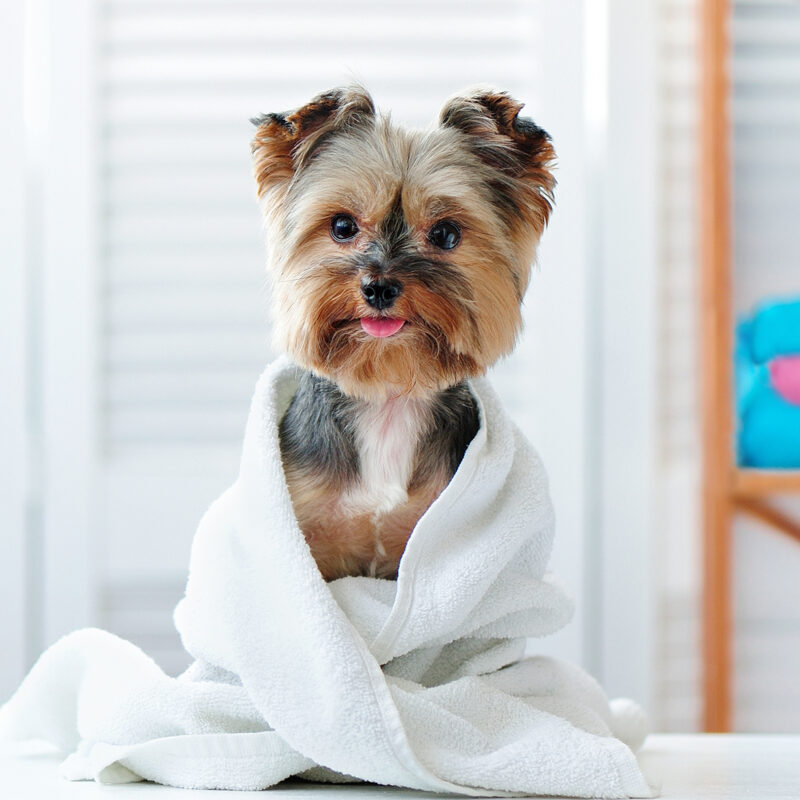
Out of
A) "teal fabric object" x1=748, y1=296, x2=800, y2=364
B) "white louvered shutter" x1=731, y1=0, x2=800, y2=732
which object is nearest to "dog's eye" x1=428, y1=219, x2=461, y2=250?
"teal fabric object" x1=748, y1=296, x2=800, y2=364

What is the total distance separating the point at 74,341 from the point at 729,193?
1195 mm

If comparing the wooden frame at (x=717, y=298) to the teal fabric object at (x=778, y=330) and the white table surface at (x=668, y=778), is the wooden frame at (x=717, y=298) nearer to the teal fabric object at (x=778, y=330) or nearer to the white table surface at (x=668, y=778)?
the teal fabric object at (x=778, y=330)

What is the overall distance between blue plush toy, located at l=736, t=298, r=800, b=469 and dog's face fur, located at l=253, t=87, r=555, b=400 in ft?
2.92

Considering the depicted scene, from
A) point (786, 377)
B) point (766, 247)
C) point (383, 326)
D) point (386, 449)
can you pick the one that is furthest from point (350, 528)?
point (766, 247)

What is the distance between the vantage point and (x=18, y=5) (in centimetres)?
201

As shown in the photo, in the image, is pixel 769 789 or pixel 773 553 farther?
pixel 773 553

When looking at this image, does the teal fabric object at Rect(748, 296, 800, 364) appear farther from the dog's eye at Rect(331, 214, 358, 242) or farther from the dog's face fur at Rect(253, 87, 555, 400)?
the dog's eye at Rect(331, 214, 358, 242)

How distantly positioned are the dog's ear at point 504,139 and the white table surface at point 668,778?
0.57m

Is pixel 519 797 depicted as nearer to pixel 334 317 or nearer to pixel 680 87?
pixel 334 317

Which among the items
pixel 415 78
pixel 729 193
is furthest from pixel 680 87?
pixel 415 78

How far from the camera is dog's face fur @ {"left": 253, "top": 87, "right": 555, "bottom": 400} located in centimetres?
101

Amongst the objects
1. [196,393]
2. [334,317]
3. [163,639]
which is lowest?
[163,639]

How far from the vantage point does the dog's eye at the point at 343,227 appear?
40.7 inches

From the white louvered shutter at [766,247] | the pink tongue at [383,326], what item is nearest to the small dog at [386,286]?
the pink tongue at [383,326]
